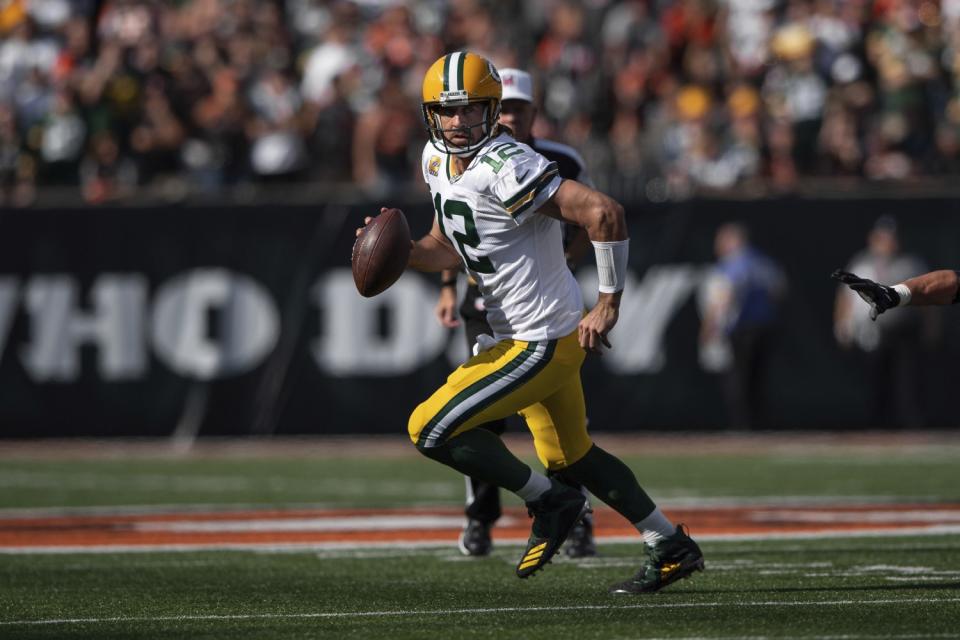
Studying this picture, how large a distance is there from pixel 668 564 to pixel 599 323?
3.25ft

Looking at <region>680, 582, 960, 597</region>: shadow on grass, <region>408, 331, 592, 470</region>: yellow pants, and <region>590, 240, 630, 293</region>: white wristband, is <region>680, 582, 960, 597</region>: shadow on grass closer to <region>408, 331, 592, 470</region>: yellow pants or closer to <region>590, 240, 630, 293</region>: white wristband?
<region>408, 331, 592, 470</region>: yellow pants

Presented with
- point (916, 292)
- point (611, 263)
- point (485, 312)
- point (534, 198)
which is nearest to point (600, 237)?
point (611, 263)

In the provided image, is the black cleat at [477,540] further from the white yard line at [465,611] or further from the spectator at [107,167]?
the spectator at [107,167]

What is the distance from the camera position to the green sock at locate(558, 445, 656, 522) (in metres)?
6.06

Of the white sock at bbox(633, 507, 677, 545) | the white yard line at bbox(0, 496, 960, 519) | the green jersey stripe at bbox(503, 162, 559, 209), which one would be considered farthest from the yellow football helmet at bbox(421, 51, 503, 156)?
the white yard line at bbox(0, 496, 960, 519)

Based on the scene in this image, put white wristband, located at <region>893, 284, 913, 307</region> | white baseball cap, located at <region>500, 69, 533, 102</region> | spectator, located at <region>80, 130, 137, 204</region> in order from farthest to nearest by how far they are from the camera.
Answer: spectator, located at <region>80, 130, 137, 204</region>
white baseball cap, located at <region>500, 69, 533, 102</region>
white wristband, located at <region>893, 284, 913, 307</region>

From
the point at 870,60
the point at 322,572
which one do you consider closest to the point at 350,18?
the point at 870,60

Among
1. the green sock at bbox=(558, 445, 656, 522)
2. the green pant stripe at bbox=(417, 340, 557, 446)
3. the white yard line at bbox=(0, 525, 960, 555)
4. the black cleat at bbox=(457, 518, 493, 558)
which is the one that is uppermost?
the green pant stripe at bbox=(417, 340, 557, 446)

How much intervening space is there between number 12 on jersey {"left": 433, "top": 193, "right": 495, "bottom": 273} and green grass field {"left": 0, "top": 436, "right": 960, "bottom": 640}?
1175 millimetres

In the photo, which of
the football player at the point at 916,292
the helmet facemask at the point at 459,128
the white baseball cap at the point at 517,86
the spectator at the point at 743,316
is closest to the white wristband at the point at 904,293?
the football player at the point at 916,292

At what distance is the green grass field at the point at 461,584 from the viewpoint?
530 cm

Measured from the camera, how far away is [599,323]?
18.5 ft

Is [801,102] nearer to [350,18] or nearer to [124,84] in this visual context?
[350,18]

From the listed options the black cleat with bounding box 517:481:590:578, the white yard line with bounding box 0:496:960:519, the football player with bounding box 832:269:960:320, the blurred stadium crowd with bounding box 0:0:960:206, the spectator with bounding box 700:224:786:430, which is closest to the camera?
the black cleat with bounding box 517:481:590:578
